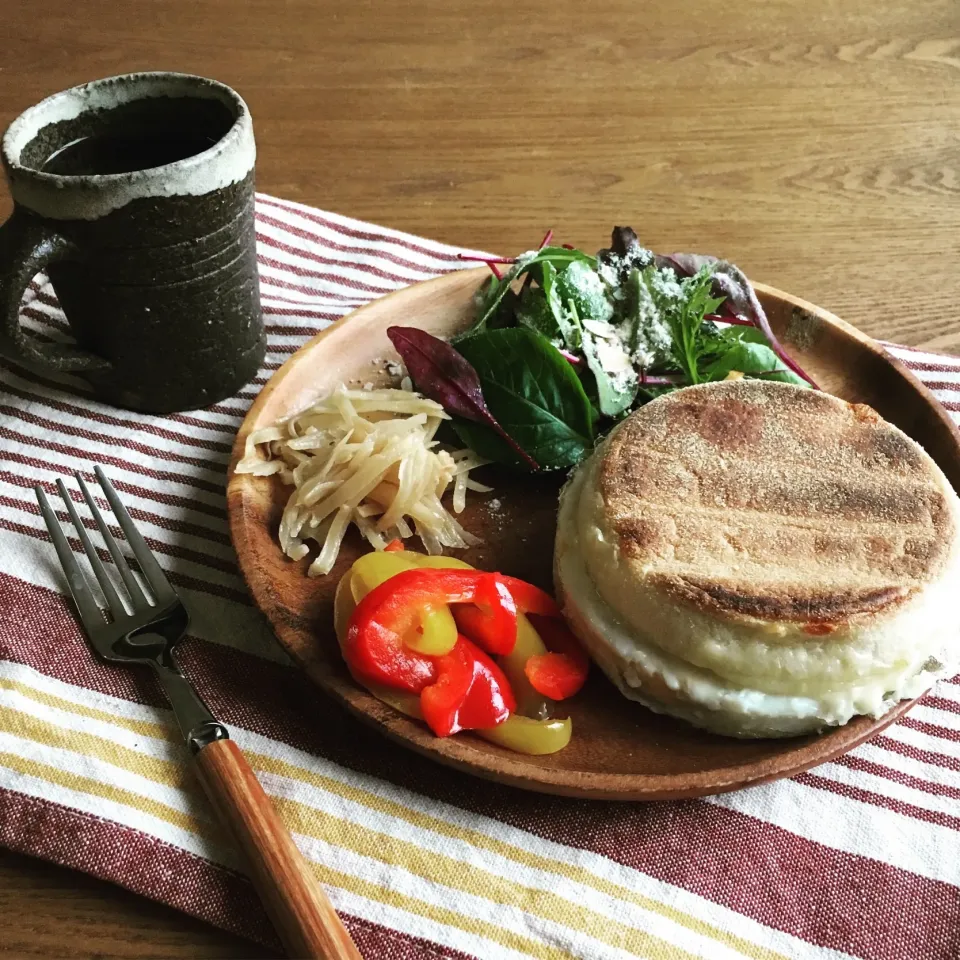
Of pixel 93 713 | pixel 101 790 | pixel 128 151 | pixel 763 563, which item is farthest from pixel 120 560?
pixel 763 563

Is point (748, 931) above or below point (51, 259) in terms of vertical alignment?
below

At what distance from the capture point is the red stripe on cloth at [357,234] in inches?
110

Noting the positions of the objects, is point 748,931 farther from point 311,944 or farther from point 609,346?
point 609,346

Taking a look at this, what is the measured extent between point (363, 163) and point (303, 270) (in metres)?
0.64

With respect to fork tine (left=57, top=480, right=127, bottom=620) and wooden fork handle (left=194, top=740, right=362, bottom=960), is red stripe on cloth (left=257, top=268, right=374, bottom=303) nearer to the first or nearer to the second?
fork tine (left=57, top=480, right=127, bottom=620)

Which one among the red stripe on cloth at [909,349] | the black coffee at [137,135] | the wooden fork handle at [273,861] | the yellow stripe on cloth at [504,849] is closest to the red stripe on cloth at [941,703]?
the yellow stripe on cloth at [504,849]

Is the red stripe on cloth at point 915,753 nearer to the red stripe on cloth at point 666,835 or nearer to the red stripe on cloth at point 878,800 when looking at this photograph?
the red stripe on cloth at point 878,800

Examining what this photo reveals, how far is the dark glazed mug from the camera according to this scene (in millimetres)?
1920

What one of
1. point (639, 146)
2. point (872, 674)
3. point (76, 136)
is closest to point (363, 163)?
point (639, 146)

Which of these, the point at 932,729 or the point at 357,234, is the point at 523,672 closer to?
the point at 932,729

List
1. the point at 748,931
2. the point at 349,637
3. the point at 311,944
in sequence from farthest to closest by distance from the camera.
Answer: the point at 349,637 → the point at 748,931 → the point at 311,944

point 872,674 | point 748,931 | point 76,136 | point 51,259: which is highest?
point 76,136

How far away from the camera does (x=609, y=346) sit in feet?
7.27

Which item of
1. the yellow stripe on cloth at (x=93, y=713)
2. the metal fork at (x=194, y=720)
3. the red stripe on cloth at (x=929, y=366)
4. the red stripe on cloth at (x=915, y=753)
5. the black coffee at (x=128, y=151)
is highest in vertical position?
the black coffee at (x=128, y=151)
